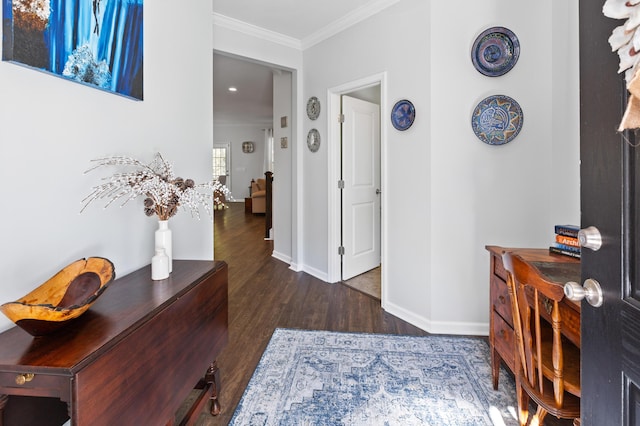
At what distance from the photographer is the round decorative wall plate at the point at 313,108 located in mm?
3570

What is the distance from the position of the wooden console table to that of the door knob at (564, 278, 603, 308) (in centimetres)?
116

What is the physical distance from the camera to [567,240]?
1649 mm

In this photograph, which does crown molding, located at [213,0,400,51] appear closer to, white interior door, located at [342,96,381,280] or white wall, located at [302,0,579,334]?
white wall, located at [302,0,579,334]

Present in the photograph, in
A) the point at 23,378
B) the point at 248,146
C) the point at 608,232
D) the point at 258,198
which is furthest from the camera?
the point at 248,146

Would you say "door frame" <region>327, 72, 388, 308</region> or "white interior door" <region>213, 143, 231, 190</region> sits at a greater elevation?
"white interior door" <region>213, 143, 231, 190</region>

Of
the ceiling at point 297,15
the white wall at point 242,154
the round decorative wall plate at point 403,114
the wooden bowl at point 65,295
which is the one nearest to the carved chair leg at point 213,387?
the wooden bowl at point 65,295

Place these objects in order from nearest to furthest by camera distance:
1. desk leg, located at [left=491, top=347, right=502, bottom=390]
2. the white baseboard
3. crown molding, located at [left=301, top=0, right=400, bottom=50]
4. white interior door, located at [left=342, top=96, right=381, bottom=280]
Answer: desk leg, located at [left=491, top=347, right=502, bottom=390], the white baseboard, crown molding, located at [left=301, top=0, right=400, bottom=50], white interior door, located at [left=342, top=96, right=381, bottom=280]

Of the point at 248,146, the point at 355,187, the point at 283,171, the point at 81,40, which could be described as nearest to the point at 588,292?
the point at 81,40

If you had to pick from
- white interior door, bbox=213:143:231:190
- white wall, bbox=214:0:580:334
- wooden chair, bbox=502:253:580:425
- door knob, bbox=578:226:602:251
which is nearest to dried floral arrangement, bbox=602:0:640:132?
door knob, bbox=578:226:602:251

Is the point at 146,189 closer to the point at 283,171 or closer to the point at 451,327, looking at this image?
the point at 451,327

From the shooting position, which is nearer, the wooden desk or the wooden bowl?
the wooden bowl

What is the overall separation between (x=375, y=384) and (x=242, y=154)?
994 cm

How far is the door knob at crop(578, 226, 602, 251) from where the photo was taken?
0.69 metres

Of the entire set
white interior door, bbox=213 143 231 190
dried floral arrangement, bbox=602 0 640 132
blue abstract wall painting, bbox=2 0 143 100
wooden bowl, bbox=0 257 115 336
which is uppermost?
white interior door, bbox=213 143 231 190
